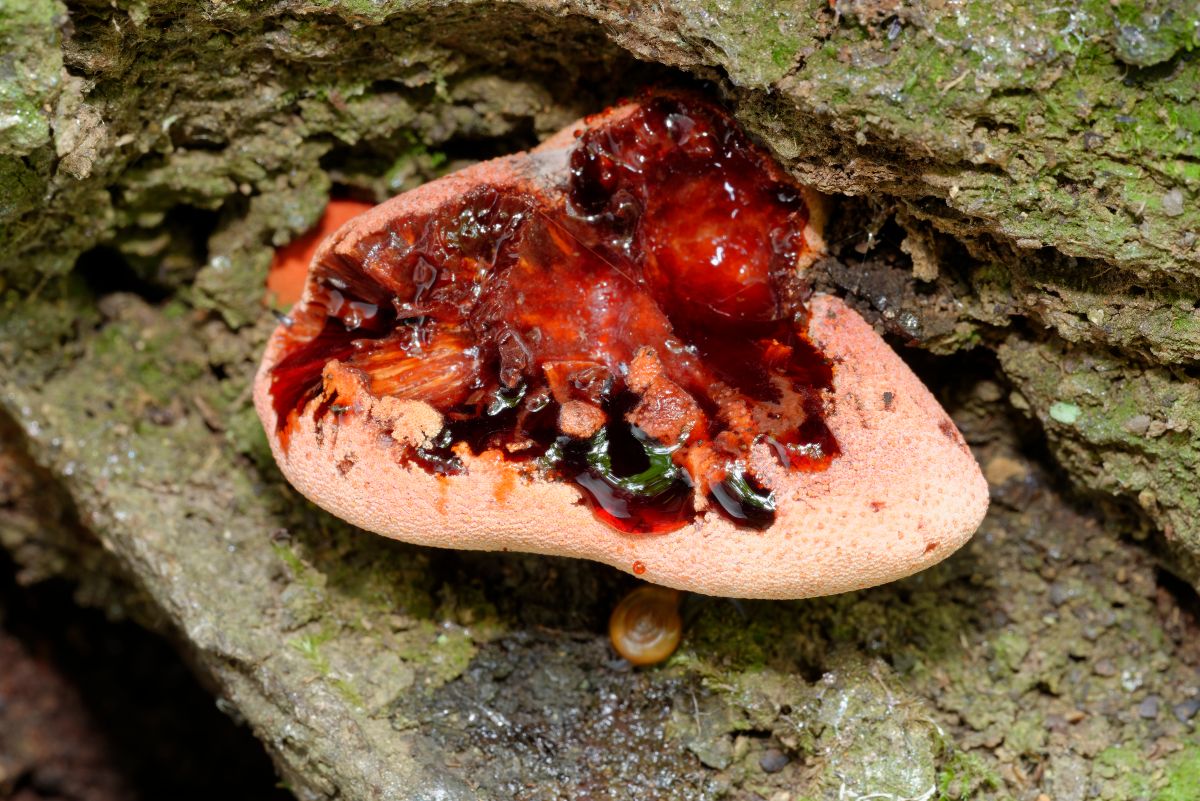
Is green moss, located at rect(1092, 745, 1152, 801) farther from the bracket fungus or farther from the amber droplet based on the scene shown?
the amber droplet

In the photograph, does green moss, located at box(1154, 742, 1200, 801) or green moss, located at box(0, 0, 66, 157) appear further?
green moss, located at box(1154, 742, 1200, 801)

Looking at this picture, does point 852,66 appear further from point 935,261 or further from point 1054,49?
point 935,261

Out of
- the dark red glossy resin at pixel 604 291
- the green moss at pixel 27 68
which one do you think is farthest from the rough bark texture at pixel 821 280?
the dark red glossy resin at pixel 604 291

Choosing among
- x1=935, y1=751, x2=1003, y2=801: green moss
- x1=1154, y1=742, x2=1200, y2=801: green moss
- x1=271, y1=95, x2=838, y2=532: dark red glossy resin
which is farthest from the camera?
x1=1154, y1=742, x2=1200, y2=801: green moss

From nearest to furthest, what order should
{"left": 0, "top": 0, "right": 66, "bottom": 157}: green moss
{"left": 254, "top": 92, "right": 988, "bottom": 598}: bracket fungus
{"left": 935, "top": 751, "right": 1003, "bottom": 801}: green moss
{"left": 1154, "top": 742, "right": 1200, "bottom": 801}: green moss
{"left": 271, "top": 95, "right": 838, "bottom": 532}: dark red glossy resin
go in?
{"left": 0, "top": 0, "right": 66, "bottom": 157}: green moss, {"left": 254, "top": 92, "right": 988, "bottom": 598}: bracket fungus, {"left": 271, "top": 95, "right": 838, "bottom": 532}: dark red glossy resin, {"left": 935, "top": 751, "right": 1003, "bottom": 801}: green moss, {"left": 1154, "top": 742, "right": 1200, "bottom": 801}: green moss

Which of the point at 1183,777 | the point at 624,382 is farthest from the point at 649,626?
the point at 1183,777

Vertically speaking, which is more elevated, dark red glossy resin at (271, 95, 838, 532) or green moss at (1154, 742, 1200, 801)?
dark red glossy resin at (271, 95, 838, 532)

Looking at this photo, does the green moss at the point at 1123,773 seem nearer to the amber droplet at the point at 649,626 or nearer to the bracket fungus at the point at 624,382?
the bracket fungus at the point at 624,382

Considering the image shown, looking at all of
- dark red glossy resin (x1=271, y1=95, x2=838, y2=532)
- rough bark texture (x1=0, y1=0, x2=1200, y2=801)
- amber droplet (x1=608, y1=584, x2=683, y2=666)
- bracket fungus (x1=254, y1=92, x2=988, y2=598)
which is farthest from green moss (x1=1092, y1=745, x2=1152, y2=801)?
dark red glossy resin (x1=271, y1=95, x2=838, y2=532)
